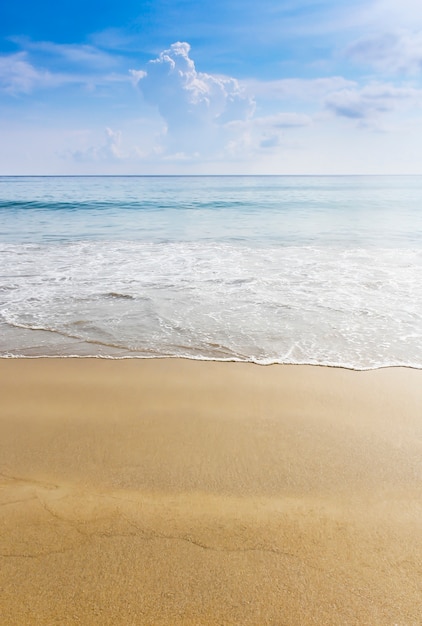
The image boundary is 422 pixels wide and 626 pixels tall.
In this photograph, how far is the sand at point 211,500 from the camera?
1.80 metres

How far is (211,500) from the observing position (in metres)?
2.38

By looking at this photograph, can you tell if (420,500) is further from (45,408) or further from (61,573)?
(45,408)

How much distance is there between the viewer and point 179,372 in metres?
4.08

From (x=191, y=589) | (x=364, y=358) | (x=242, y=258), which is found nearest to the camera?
(x=191, y=589)

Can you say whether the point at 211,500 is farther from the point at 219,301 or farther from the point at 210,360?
the point at 219,301

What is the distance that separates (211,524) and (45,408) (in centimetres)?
186

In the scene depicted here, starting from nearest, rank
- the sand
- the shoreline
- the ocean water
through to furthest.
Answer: the sand, the shoreline, the ocean water

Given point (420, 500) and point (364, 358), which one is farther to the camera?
point (364, 358)

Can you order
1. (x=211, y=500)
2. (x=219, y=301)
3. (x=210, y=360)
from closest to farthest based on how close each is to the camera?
(x=211, y=500) → (x=210, y=360) → (x=219, y=301)

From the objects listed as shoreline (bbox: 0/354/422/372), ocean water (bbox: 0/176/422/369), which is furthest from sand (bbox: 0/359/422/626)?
ocean water (bbox: 0/176/422/369)

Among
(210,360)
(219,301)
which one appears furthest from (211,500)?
(219,301)

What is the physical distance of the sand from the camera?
1.80 meters

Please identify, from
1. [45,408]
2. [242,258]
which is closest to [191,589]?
[45,408]

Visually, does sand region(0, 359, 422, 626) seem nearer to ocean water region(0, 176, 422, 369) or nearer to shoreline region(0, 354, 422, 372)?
shoreline region(0, 354, 422, 372)
